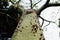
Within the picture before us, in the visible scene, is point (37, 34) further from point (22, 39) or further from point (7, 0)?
point (7, 0)

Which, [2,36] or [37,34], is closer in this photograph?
[37,34]

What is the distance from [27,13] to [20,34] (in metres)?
0.95

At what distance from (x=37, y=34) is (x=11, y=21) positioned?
4389 millimetres

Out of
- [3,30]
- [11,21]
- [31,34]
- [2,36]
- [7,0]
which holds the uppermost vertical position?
[31,34]

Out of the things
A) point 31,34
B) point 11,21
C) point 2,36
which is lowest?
point 2,36

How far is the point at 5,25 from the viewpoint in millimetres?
7539

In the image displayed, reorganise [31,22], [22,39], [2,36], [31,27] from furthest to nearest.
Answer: [2,36] < [31,22] < [31,27] < [22,39]

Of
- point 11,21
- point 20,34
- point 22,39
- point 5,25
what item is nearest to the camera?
point 22,39

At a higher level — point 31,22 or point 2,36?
point 31,22

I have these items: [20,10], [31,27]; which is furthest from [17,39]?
[20,10]

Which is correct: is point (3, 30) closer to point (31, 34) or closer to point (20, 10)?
point (20, 10)

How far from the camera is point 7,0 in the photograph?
670 cm

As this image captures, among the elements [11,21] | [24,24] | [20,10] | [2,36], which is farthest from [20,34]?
[2,36]

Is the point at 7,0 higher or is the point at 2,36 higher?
the point at 7,0
